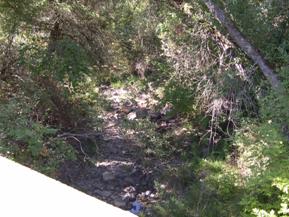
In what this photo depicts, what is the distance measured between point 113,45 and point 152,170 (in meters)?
2.84

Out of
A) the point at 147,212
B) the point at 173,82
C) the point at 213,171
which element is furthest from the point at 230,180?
the point at 173,82

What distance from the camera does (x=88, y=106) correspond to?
392 inches

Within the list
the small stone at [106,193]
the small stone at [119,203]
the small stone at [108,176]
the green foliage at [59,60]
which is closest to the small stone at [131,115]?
the small stone at [108,176]

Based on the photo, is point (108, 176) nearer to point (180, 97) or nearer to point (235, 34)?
point (180, 97)

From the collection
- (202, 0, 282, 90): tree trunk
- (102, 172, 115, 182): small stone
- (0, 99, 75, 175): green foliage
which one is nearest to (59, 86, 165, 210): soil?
(102, 172, 115, 182): small stone

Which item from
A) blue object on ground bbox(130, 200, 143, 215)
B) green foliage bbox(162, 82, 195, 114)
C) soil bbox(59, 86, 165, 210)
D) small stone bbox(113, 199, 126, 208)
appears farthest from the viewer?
green foliage bbox(162, 82, 195, 114)

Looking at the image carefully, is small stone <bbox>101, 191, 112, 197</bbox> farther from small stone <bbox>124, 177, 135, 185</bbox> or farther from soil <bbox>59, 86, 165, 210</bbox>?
small stone <bbox>124, 177, 135, 185</bbox>

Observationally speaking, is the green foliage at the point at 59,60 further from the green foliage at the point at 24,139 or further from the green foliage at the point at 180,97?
the green foliage at the point at 180,97

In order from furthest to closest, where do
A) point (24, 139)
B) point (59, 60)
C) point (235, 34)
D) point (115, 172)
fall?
1. point (115, 172)
2. point (59, 60)
3. point (235, 34)
4. point (24, 139)

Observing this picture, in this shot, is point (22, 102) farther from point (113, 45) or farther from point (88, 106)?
point (113, 45)

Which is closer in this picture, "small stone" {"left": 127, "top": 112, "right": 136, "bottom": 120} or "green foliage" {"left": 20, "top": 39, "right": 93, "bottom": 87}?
"green foliage" {"left": 20, "top": 39, "right": 93, "bottom": 87}

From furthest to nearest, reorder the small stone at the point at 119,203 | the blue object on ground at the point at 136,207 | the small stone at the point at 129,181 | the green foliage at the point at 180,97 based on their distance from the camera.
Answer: the green foliage at the point at 180,97 < the small stone at the point at 129,181 < the small stone at the point at 119,203 < the blue object on ground at the point at 136,207

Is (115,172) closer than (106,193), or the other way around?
(106,193)

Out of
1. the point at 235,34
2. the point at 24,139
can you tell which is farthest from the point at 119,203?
the point at 235,34
